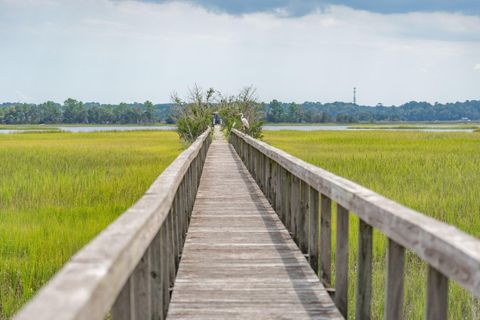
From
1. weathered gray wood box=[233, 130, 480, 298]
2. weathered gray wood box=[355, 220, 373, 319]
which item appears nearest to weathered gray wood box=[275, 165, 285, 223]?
weathered gray wood box=[233, 130, 480, 298]

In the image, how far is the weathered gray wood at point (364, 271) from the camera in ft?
10.6

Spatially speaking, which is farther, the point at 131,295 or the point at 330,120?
the point at 330,120

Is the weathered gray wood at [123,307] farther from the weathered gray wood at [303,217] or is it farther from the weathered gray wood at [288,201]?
the weathered gray wood at [288,201]

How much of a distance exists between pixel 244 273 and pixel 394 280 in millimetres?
2181

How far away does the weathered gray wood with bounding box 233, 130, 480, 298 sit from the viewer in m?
1.85

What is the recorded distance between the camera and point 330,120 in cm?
19300

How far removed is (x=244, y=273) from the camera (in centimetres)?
473

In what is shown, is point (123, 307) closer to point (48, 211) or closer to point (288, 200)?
point (288, 200)

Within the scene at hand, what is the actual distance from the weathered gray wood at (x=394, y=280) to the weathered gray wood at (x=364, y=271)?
49 cm

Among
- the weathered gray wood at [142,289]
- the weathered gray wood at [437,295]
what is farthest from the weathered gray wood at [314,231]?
the weathered gray wood at [437,295]

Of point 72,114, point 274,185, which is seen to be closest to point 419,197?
point 274,185

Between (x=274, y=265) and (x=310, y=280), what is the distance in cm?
55

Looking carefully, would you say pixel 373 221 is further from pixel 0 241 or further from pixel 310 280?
pixel 0 241

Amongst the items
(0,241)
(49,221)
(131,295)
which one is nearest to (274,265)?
(131,295)
